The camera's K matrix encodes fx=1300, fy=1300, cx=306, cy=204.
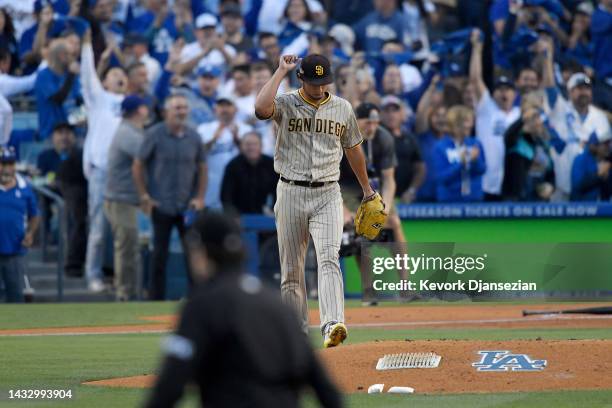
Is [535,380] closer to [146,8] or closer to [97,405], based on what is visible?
[97,405]

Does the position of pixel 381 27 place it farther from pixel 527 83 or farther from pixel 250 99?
pixel 250 99

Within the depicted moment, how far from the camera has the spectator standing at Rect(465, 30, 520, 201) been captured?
1839cm

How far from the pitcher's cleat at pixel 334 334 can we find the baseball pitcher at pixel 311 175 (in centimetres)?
5

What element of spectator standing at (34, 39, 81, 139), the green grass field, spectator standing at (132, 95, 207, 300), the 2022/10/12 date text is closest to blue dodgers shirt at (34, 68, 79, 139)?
spectator standing at (34, 39, 81, 139)

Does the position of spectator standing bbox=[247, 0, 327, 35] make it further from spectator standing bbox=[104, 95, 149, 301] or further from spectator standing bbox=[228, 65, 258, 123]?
spectator standing bbox=[104, 95, 149, 301]

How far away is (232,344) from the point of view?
406 centimetres

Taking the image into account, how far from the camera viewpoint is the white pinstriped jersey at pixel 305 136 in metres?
9.52

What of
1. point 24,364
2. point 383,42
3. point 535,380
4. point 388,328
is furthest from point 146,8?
point 535,380

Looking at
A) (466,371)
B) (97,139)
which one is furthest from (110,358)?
(97,139)

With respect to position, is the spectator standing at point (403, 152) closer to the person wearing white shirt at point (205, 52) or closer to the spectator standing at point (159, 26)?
the person wearing white shirt at point (205, 52)

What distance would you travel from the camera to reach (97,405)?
758 centimetres

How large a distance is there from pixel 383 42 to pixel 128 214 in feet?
16.5

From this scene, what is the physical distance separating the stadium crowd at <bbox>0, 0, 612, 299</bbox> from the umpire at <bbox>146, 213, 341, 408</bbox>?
1321 centimetres

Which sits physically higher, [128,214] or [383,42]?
[383,42]
